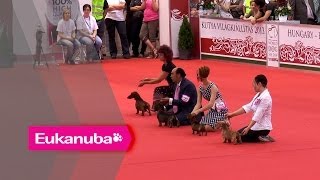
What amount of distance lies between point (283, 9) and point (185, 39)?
3.90m

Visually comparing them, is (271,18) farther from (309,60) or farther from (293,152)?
(293,152)

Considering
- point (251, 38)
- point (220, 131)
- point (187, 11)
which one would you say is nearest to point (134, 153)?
point (220, 131)

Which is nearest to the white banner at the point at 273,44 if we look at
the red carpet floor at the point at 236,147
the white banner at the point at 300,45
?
the white banner at the point at 300,45

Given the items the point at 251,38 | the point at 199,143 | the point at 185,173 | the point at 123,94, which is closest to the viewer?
the point at 185,173

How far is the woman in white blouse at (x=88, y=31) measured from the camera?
23.7 meters

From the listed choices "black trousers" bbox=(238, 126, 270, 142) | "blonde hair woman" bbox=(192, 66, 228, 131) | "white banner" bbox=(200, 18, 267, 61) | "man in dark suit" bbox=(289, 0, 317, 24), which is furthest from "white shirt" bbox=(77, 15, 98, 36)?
"black trousers" bbox=(238, 126, 270, 142)

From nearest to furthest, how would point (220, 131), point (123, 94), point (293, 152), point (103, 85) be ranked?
1. point (103, 85)
2. point (293, 152)
3. point (220, 131)
4. point (123, 94)

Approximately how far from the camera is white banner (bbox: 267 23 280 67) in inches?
853

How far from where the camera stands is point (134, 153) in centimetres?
1170

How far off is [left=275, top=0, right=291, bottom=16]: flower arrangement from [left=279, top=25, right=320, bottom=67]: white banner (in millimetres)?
344

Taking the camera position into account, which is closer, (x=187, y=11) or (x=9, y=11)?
(x=9, y=11)

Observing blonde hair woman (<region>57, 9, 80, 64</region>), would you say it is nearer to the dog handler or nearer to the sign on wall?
the sign on wall

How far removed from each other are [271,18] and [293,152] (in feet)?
35.8

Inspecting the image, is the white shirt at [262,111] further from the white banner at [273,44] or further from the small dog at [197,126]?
the white banner at [273,44]
